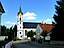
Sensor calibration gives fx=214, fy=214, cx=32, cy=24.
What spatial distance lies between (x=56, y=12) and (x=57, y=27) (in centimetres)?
477

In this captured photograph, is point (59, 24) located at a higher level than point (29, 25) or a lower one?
lower

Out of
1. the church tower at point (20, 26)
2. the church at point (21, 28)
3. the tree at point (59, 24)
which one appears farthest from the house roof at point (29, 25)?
the tree at point (59, 24)

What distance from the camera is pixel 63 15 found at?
167 feet

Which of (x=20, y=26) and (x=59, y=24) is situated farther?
(x=20, y=26)

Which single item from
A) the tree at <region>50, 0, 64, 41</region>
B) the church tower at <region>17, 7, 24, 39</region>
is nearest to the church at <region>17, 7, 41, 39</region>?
the church tower at <region>17, 7, 24, 39</region>

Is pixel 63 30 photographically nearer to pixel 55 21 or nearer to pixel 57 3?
pixel 55 21

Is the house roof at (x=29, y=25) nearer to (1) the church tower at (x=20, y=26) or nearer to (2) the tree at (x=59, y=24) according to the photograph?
(1) the church tower at (x=20, y=26)

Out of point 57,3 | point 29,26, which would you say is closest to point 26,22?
point 29,26

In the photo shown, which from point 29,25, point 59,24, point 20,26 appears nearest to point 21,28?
point 20,26

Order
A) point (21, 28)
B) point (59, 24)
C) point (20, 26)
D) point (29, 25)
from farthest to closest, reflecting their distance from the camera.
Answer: point (29, 25), point (21, 28), point (20, 26), point (59, 24)

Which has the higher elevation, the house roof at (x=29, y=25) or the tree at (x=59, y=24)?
the house roof at (x=29, y=25)

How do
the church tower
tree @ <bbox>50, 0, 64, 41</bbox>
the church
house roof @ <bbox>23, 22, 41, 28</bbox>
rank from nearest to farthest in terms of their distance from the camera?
tree @ <bbox>50, 0, 64, 41</bbox>, the church, the church tower, house roof @ <bbox>23, 22, 41, 28</bbox>

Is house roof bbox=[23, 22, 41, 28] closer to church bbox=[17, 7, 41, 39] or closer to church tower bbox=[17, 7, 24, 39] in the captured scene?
church bbox=[17, 7, 41, 39]

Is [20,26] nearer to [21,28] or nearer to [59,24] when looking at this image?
[21,28]
